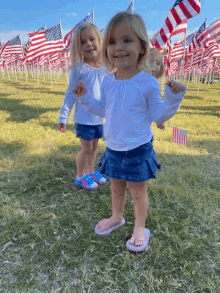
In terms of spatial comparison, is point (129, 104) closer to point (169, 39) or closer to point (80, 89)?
point (80, 89)

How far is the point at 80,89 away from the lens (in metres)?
1.59

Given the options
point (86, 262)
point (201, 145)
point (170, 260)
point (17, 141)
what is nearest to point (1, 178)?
point (17, 141)

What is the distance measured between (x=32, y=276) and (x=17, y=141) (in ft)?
10.8

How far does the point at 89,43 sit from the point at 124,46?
0.89 metres

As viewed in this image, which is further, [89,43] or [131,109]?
[89,43]

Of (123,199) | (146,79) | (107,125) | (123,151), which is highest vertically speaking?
(146,79)

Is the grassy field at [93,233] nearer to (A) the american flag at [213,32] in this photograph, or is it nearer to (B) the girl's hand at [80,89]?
(B) the girl's hand at [80,89]

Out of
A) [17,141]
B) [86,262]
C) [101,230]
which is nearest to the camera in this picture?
[86,262]

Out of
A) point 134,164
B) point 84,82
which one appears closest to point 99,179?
point 84,82

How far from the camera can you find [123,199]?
1911 mm

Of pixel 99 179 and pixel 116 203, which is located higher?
pixel 116 203

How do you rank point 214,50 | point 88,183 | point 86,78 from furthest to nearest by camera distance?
point 214,50 < point 88,183 < point 86,78

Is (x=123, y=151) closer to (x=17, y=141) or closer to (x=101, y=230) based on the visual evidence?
(x=101, y=230)

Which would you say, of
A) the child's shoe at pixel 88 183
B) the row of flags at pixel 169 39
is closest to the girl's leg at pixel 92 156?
the child's shoe at pixel 88 183
